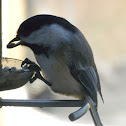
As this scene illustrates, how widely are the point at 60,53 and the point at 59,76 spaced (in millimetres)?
85

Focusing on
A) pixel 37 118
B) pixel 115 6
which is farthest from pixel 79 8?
pixel 37 118

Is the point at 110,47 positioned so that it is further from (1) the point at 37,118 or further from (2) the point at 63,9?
(1) the point at 37,118

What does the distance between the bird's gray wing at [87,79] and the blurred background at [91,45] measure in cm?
71

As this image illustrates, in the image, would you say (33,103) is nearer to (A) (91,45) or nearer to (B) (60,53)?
(B) (60,53)

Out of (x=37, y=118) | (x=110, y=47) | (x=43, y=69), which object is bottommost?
(x=37, y=118)

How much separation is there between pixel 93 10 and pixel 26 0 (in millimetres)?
458

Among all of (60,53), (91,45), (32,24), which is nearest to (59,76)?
(60,53)

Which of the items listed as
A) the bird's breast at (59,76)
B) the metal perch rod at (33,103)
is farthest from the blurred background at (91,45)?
the metal perch rod at (33,103)

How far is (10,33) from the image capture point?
1.69 m

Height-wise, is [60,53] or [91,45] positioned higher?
[60,53]

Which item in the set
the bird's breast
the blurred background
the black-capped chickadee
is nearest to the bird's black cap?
the black-capped chickadee

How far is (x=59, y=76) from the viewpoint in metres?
0.91

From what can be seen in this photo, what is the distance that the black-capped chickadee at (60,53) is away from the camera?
2.60 feet

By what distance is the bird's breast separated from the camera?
877 millimetres
